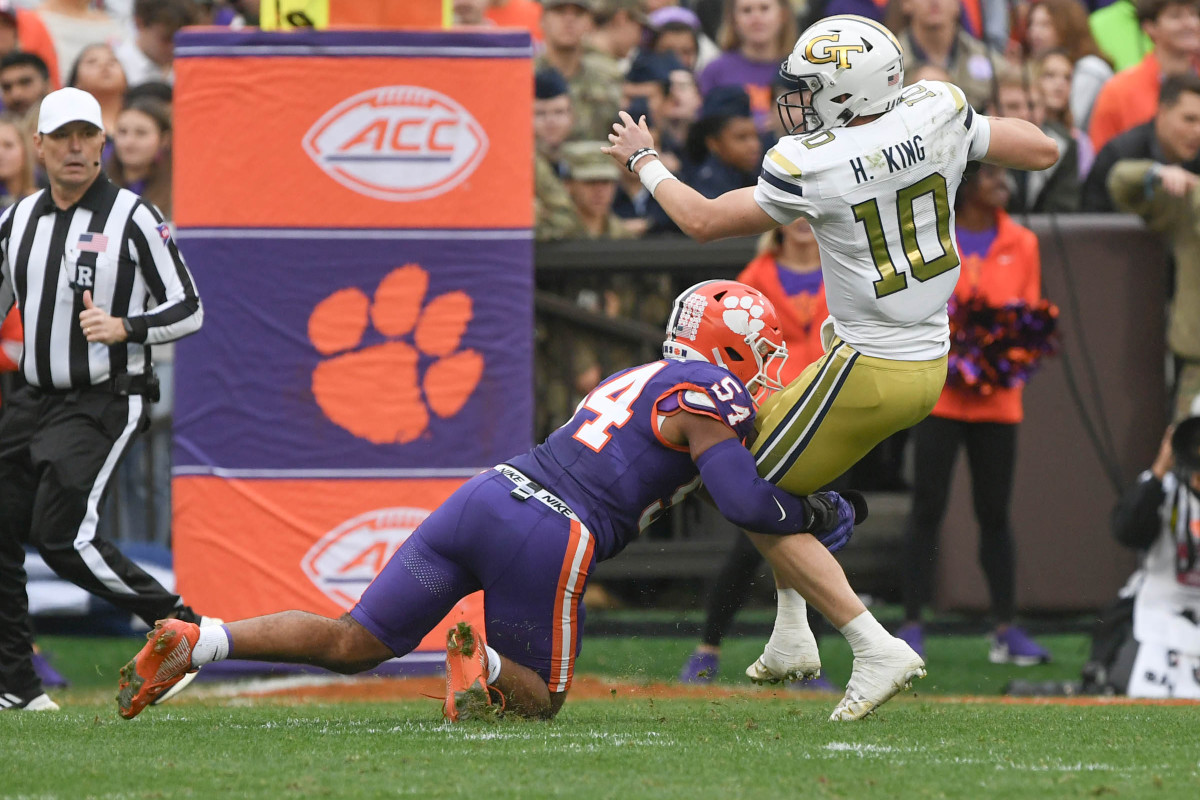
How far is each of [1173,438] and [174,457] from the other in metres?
4.15

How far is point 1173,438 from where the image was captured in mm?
7086

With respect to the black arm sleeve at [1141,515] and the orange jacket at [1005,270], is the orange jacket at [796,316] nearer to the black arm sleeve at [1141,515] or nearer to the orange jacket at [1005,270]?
the orange jacket at [1005,270]

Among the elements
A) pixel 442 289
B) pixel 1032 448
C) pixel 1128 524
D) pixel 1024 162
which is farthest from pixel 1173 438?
pixel 442 289

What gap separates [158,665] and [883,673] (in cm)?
199

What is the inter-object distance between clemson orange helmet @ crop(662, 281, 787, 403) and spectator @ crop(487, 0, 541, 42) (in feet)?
20.5

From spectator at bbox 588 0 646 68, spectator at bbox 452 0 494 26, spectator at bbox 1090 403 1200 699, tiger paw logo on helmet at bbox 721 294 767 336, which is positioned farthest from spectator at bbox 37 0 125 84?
spectator at bbox 1090 403 1200 699

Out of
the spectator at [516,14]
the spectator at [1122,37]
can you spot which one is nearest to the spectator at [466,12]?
the spectator at [516,14]

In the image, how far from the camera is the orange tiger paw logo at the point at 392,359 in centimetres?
724

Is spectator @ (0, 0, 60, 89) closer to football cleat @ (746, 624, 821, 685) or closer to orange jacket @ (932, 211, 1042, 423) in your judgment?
orange jacket @ (932, 211, 1042, 423)

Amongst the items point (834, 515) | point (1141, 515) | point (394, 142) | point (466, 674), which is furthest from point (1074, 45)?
point (466, 674)

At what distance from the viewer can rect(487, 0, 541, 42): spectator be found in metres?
11.1

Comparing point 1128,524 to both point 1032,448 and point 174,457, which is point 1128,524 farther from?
point 174,457

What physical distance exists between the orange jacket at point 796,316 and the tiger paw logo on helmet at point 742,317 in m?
2.56

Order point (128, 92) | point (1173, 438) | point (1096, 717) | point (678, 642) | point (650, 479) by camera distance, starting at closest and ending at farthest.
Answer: point (650, 479) → point (1096, 717) → point (1173, 438) → point (678, 642) → point (128, 92)
